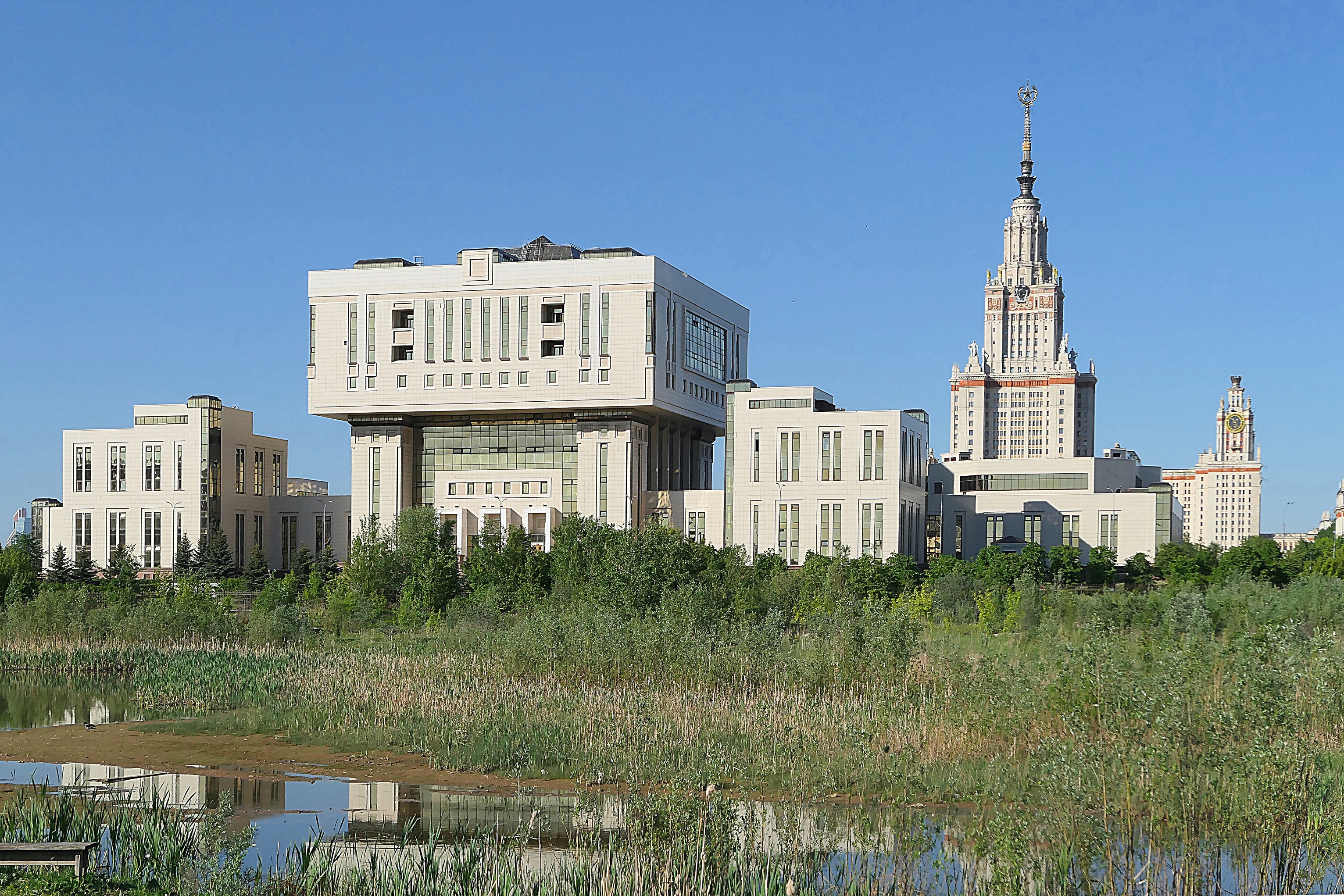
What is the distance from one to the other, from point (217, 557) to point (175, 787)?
74.4 m

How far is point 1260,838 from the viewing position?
1443 centimetres

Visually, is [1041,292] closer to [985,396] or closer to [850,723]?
[985,396]

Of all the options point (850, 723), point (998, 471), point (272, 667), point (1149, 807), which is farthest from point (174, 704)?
point (998, 471)

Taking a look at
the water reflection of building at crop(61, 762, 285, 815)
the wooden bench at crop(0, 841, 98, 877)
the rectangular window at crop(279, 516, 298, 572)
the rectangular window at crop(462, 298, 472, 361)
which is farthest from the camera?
the rectangular window at crop(279, 516, 298, 572)

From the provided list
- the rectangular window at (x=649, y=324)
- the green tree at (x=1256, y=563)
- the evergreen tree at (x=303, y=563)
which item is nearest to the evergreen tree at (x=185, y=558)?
the evergreen tree at (x=303, y=563)

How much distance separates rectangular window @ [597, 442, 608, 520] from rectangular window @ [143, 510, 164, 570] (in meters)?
32.8

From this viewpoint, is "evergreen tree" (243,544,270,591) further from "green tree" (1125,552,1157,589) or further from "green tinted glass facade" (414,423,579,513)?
"green tree" (1125,552,1157,589)

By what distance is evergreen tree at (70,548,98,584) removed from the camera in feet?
270

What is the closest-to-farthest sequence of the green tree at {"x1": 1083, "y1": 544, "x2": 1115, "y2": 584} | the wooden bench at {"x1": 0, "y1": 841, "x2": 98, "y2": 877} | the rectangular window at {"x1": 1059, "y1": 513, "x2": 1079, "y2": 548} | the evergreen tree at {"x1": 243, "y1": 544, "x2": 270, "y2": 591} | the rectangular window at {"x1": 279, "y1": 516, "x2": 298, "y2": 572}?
1. the wooden bench at {"x1": 0, "y1": 841, "x2": 98, "y2": 877}
2. the evergreen tree at {"x1": 243, "y1": 544, "x2": 270, "y2": 591}
3. the green tree at {"x1": 1083, "y1": 544, "x2": 1115, "y2": 584}
4. the rectangular window at {"x1": 1059, "y1": 513, "x2": 1079, "y2": 548}
5. the rectangular window at {"x1": 279, "y1": 516, "x2": 298, "y2": 572}

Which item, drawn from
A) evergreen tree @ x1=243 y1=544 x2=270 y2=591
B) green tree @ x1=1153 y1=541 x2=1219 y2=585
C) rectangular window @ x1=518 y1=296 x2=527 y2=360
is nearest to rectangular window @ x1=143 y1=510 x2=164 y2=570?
evergreen tree @ x1=243 y1=544 x2=270 y2=591

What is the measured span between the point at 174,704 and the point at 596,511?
5916 centimetres

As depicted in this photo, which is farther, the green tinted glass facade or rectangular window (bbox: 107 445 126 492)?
rectangular window (bbox: 107 445 126 492)

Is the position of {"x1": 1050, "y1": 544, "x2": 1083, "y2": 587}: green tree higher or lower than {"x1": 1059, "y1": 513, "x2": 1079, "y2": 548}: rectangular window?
lower

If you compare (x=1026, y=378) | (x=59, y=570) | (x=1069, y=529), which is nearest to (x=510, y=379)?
(x=59, y=570)
